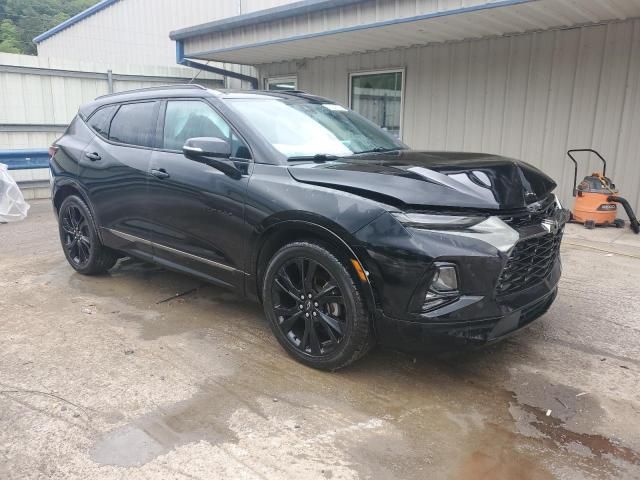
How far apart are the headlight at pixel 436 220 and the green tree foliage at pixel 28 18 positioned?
36.9 meters

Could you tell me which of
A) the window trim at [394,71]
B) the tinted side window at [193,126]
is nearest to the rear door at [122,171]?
the tinted side window at [193,126]

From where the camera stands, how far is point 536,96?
7688 millimetres

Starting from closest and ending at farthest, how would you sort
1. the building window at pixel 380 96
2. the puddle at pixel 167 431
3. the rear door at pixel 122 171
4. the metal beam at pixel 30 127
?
the puddle at pixel 167 431, the rear door at pixel 122 171, the building window at pixel 380 96, the metal beam at pixel 30 127

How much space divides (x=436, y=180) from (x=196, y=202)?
69.9 inches

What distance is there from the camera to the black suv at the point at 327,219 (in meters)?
2.77

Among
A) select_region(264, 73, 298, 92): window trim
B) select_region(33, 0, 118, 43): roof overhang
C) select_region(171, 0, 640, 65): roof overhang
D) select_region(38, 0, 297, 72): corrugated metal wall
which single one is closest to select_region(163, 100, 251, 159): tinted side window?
select_region(171, 0, 640, 65): roof overhang

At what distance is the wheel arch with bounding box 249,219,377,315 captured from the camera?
→ 2.92 metres

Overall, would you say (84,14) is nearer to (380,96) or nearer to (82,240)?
(380,96)

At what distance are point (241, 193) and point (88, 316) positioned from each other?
5.84 ft

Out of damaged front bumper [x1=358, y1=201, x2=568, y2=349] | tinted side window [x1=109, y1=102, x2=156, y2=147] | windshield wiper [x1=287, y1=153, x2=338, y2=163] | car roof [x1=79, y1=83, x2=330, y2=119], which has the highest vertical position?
car roof [x1=79, y1=83, x2=330, y2=119]

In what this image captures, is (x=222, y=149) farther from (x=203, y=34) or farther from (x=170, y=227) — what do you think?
(x=203, y=34)

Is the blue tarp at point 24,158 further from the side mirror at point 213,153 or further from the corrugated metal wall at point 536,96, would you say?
the side mirror at point 213,153

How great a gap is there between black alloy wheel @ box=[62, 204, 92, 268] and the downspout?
6173 mm

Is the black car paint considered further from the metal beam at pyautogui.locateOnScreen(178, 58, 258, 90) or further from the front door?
the metal beam at pyautogui.locateOnScreen(178, 58, 258, 90)
